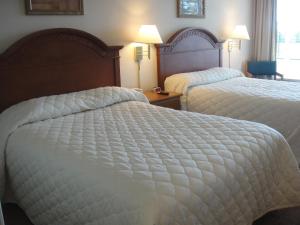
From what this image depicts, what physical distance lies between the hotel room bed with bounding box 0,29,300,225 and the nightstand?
1.30 feet

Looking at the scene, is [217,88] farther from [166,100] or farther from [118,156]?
[118,156]

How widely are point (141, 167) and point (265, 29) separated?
420cm

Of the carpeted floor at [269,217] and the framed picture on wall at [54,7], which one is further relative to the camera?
the framed picture on wall at [54,7]

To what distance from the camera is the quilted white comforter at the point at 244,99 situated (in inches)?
113

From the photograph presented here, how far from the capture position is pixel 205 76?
12.4 ft

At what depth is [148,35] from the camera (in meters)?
3.32

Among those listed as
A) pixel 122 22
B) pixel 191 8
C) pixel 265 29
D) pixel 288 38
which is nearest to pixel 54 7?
pixel 122 22

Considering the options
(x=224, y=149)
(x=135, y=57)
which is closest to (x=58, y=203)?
(x=224, y=149)

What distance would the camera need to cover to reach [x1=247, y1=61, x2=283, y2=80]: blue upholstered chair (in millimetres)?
4812

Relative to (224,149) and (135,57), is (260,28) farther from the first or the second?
(224,149)

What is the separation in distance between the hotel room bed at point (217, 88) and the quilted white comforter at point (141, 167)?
0.91 metres

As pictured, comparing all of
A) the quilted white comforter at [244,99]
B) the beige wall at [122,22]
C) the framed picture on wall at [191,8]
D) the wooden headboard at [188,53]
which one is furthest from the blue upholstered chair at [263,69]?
the framed picture on wall at [191,8]

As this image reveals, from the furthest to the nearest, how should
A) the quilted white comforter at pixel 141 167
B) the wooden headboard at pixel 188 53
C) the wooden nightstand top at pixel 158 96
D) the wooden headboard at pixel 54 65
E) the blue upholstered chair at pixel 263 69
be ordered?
the blue upholstered chair at pixel 263 69, the wooden headboard at pixel 188 53, the wooden nightstand top at pixel 158 96, the wooden headboard at pixel 54 65, the quilted white comforter at pixel 141 167

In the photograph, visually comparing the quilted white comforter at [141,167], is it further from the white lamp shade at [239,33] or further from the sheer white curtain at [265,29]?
the sheer white curtain at [265,29]
